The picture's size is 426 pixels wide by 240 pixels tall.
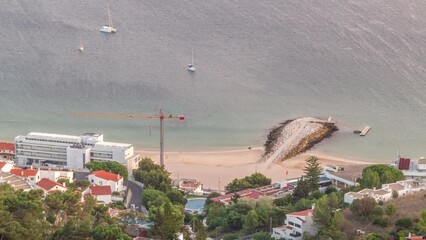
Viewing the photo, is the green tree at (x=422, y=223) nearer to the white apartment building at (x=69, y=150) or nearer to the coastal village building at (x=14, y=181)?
the coastal village building at (x=14, y=181)

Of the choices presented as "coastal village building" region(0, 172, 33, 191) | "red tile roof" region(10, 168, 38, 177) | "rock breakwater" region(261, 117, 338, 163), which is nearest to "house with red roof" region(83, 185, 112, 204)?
"red tile roof" region(10, 168, 38, 177)

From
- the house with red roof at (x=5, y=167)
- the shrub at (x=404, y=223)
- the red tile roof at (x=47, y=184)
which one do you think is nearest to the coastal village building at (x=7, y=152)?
the house with red roof at (x=5, y=167)

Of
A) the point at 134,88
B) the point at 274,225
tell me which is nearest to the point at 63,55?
the point at 134,88

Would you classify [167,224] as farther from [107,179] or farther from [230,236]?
[107,179]

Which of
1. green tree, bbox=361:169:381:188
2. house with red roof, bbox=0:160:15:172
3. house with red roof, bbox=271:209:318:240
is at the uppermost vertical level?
house with red roof, bbox=0:160:15:172

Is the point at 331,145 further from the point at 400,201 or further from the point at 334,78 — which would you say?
the point at 400,201

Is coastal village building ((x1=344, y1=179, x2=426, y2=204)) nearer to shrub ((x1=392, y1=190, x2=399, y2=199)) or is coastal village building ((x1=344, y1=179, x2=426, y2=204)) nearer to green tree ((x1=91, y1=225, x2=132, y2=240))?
shrub ((x1=392, y1=190, x2=399, y2=199))

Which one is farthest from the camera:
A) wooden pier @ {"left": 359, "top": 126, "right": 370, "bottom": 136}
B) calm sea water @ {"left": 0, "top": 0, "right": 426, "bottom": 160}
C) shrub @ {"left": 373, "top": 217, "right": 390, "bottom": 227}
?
calm sea water @ {"left": 0, "top": 0, "right": 426, "bottom": 160}
